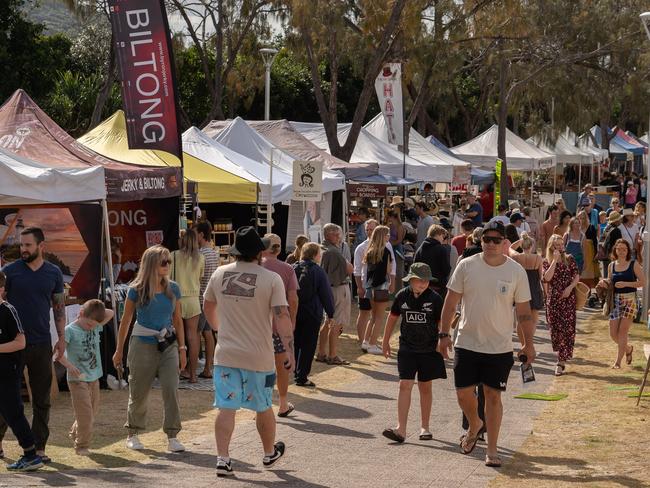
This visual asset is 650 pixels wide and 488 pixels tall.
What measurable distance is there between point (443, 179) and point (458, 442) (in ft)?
64.8

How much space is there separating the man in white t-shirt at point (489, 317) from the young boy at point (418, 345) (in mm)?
692

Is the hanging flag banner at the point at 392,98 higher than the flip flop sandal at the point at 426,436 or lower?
higher

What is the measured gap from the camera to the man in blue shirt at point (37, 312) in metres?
8.37

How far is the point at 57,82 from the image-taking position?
156ft

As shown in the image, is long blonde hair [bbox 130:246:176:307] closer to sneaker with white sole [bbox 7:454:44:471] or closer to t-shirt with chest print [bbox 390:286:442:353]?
sneaker with white sole [bbox 7:454:44:471]

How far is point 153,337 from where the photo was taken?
8617 mm

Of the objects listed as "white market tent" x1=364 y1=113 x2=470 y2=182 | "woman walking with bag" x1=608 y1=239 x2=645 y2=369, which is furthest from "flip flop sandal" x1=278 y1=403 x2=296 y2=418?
"white market tent" x1=364 y1=113 x2=470 y2=182

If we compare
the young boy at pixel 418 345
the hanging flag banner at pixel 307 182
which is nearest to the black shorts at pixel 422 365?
the young boy at pixel 418 345

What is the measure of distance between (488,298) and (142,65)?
6778 millimetres

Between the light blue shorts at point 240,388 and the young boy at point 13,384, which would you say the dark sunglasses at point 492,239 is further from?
the young boy at point 13,384

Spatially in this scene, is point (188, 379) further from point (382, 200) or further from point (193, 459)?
point (382, 200)

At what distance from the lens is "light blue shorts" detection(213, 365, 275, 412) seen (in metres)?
Result: 7.57

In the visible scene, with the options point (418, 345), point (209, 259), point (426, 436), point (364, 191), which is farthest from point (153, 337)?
point (364, 191)

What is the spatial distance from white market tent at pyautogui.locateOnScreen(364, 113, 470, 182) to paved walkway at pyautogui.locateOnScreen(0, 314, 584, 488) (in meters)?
17.3
